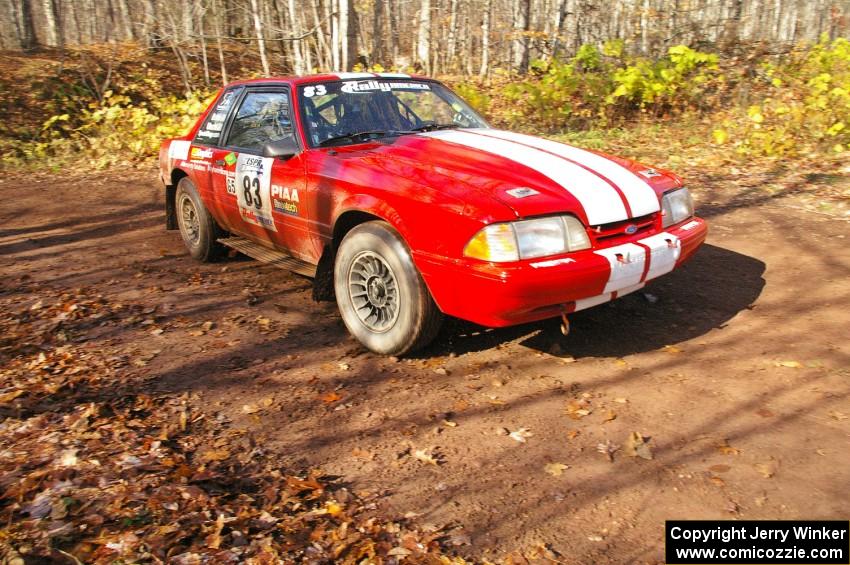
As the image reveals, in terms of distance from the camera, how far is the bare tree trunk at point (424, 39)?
19.4m

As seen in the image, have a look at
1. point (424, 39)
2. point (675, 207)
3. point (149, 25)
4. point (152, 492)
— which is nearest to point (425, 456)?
point (152, 492)

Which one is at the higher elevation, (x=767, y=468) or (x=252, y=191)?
(x=252, y=191)

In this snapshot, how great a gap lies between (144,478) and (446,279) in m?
1.71

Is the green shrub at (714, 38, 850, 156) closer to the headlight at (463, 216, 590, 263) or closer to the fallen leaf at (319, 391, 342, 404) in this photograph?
the headlight at (463, 216, 590, 263)

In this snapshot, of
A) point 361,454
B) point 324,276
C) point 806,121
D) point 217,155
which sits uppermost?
point 217,155

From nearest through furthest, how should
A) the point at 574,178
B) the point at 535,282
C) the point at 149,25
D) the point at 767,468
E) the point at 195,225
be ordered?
the point at 767,468
the point at 535,282
the point at 574,178
the point at 195,225
the point at 149,25

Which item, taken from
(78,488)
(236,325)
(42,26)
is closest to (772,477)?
(78,488)

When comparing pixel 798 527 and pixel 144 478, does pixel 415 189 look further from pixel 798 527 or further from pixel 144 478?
pixel 798 527

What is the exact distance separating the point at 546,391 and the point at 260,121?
300 cm

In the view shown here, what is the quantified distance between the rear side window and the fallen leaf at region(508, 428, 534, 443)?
3614 millimetres

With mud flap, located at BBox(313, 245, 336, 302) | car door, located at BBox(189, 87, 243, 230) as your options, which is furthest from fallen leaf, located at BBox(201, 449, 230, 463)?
car door, located at BBox(189, 87, 243, 230)

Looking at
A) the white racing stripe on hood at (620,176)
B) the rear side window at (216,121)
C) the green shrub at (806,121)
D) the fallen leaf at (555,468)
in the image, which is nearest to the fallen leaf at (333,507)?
the fallen leaf at (555,468)

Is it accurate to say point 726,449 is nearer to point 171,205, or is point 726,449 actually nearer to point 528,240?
point 528,240

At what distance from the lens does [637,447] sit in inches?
126
